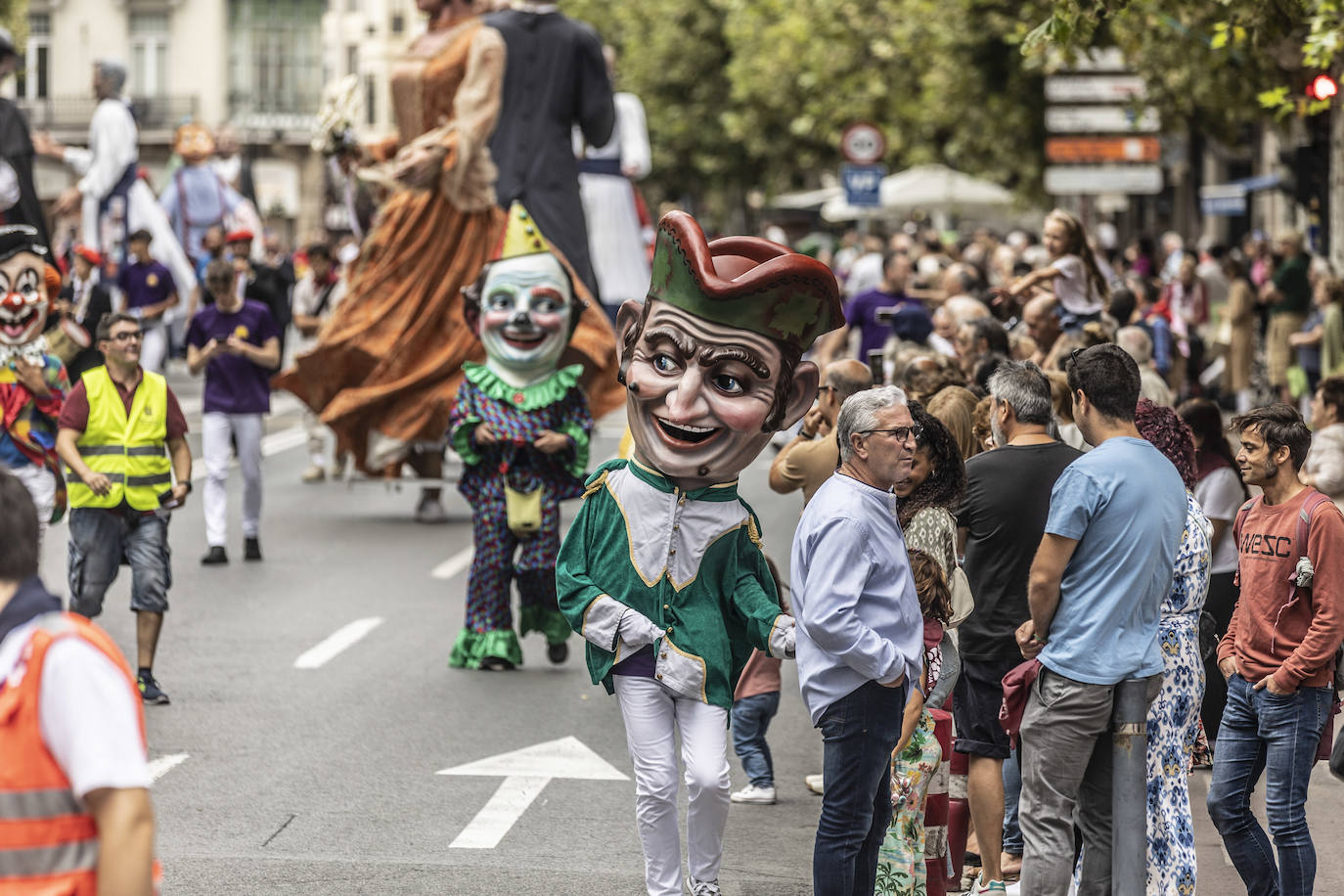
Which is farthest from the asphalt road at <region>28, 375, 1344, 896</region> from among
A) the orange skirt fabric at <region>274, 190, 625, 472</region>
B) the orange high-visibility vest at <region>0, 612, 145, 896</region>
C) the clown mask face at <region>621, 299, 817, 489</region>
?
the orange high-visibility vest at <region>0, 612, 145, 896</region>

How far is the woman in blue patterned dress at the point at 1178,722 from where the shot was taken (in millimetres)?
5957

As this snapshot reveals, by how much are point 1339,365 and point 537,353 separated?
941cm

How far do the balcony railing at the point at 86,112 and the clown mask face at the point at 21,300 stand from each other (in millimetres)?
55199

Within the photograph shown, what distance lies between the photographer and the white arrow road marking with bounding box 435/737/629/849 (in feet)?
24.3

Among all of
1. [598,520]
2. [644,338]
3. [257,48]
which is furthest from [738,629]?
[257,48]

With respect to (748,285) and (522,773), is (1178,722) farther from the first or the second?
(522,773)

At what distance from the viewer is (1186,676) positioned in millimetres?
6023

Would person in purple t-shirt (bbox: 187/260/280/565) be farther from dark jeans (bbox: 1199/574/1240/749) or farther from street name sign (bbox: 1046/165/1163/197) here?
street name sign (bbox: 1046/165/1163/197)

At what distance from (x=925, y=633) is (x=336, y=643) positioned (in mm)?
5258

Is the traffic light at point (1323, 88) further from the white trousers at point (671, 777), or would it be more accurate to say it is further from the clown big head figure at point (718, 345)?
the white trousers at point (671, 777)

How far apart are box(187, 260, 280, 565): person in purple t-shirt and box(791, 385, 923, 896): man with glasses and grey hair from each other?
27.1 ft

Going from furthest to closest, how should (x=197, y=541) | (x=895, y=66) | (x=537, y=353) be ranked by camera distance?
(x=895, y=66), (x=197, y=541), (x=537, y=353)

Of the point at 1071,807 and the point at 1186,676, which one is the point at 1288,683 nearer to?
the point at 1186,676


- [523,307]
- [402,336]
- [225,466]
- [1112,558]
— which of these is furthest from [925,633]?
[402,336]
